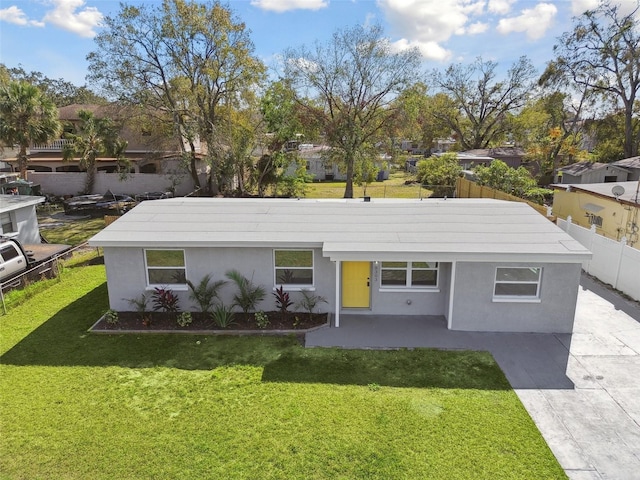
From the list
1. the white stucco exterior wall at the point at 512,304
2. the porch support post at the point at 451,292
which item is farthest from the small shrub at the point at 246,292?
the white stucco exterior wall at the point at 512,304

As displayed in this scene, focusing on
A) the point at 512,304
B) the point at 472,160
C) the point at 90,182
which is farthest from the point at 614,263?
the point at 90,182

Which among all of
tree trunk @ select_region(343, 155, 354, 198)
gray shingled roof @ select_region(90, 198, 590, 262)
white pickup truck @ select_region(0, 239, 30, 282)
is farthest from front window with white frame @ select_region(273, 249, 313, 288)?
tree trunk @ select_region(343, 155, 354, 198)

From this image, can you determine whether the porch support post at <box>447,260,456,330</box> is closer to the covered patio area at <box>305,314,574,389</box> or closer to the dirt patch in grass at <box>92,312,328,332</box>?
the covered patio area at <box>305,314,574,389</box>

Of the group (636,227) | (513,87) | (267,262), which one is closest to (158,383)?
(267,262)

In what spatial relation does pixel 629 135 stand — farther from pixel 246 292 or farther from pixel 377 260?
pixel 246 292

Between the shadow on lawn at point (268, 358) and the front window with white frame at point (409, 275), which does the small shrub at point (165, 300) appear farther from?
the front window with white frame at point (409, 275)

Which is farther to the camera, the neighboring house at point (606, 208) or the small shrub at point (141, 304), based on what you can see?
the neighboring house at point (606, 208)
